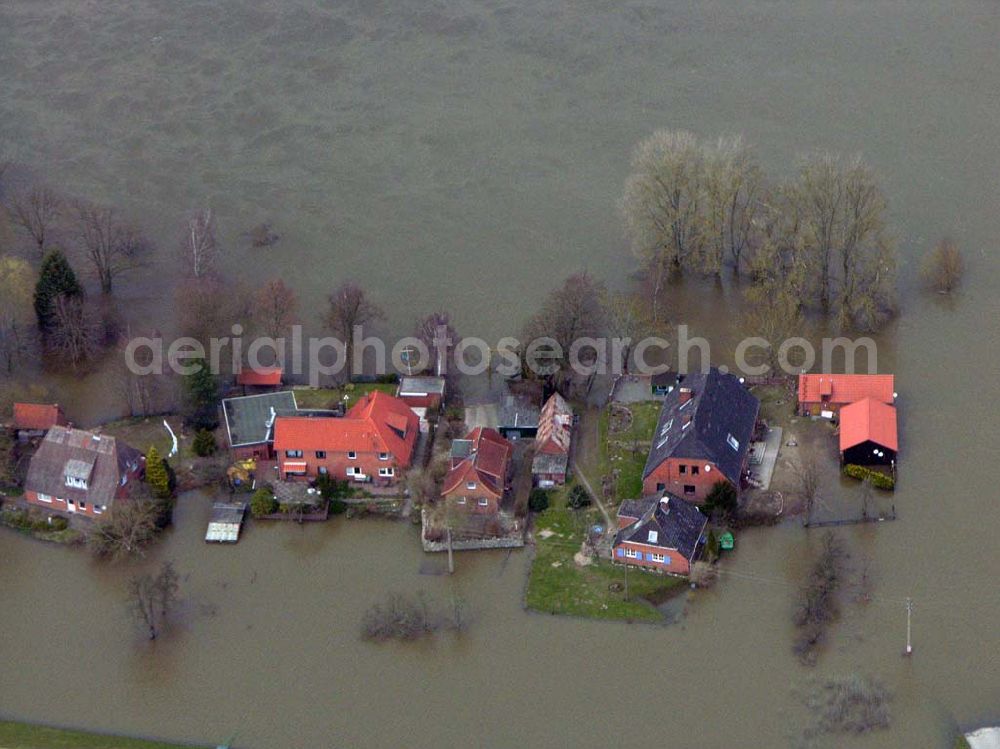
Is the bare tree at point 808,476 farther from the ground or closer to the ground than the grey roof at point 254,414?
closer to the ground

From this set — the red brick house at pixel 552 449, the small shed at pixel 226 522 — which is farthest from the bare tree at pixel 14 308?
the red brick house at pixel 552 449

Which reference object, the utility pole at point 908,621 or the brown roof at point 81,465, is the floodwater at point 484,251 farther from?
the brown roof at point 81,465

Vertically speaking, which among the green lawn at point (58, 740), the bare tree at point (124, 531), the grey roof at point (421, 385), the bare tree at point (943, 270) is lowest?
the green lawn at point (58, 740)

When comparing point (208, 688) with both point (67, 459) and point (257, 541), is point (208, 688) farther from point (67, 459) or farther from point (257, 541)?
point (67, 459)

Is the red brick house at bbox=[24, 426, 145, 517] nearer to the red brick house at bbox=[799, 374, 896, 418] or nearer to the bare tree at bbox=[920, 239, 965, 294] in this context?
the red brick house at bbox=[799, 374, 896, 418]

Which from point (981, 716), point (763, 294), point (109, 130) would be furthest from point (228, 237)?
point (981, 716)
